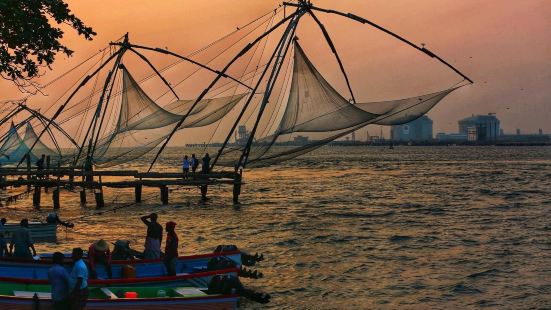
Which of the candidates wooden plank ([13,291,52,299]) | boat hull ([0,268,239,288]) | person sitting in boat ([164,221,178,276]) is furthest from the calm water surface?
wooden plank ([13,291,52,299])

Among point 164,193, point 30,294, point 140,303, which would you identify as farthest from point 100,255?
point 164,193

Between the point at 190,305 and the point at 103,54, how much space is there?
27.2m

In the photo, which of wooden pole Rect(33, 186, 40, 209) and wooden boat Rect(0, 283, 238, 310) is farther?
wooden pole Rect(33, 186, 40, 209)

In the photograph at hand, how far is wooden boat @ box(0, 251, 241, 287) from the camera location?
16.5m

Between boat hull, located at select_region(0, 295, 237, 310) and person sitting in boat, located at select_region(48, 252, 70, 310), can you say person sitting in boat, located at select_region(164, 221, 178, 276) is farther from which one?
person sitting in boat, located at select_region(48, 252, 70, 310)

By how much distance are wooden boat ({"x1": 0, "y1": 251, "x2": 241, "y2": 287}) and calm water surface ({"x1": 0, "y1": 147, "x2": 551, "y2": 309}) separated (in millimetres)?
2440

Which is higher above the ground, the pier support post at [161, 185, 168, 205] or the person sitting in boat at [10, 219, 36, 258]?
the person sitting in boat at [10, 219, 36, 258]

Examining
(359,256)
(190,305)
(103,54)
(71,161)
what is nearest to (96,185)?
(103,54)

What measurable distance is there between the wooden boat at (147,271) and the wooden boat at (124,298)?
51 centimetres

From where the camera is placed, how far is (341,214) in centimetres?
4225

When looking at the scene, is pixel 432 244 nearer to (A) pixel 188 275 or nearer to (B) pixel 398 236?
(B) pixel 398 236

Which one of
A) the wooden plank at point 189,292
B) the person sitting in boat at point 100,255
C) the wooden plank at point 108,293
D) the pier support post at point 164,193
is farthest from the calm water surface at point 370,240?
Result: the wooden plank at point 108,293

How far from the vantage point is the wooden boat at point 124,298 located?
45.2ft

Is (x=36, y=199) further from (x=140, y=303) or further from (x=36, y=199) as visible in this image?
(x=140, y=303)
